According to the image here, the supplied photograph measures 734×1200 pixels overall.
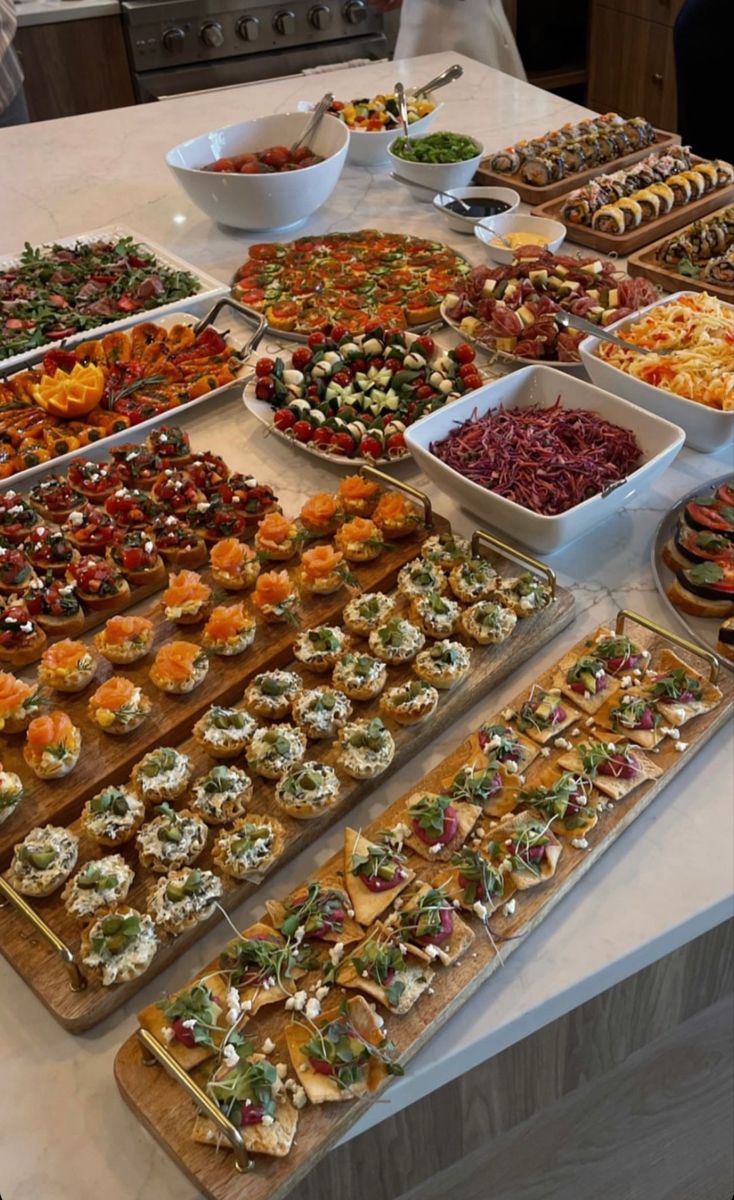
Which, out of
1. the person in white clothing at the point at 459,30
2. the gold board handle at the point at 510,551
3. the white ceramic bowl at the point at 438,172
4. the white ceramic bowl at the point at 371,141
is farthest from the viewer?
the person in white clothing at the point at 459,30

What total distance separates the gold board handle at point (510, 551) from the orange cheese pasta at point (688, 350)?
16.4 inches

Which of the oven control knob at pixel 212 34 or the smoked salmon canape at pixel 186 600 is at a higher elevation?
the oven control knob at pixel 212 34

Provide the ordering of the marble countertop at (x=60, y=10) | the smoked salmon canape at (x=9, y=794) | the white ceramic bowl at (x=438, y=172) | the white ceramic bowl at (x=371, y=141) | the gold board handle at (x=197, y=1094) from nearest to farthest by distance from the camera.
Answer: the gold board handle at (x=197, y=1094)
the smoked salmon canape at (x=9, y=794)
the white ceramic bowl at (x=438, y=172)
the white ceramic bowl at (x=371, y=141)
the marble countertop at (x=60, y=10)

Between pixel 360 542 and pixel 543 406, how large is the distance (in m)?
0.43

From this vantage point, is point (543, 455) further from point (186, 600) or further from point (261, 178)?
point (261, 178)

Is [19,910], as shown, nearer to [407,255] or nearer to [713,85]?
[407,255]

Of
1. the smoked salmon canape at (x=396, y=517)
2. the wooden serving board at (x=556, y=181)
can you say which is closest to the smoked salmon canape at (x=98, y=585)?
the smoked salmon canape at (x=396, y=517)

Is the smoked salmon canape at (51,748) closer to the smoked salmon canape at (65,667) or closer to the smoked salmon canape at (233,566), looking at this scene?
the smoked salmon canape at (65,667)

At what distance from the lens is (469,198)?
248 centimetres

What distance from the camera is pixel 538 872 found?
1107 millimetres

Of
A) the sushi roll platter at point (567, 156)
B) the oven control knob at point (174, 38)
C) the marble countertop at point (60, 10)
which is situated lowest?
the sushi roll platter at point (567, 156)

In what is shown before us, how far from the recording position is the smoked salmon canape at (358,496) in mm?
1589

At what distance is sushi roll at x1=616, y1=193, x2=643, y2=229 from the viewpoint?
2.35 metres

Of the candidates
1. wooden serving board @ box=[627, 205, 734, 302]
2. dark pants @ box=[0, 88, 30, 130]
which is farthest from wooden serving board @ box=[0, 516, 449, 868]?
dark pants @ box=[0, 88, 30, 130]
